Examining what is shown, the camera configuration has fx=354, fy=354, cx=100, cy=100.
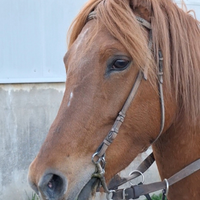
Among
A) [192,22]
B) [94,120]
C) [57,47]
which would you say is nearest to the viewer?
[94,120]

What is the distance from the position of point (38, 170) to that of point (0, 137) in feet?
8.50

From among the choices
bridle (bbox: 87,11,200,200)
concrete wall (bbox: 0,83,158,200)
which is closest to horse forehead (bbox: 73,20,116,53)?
bridle (bbox: 87,11,200,200)

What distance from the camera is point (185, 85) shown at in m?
1.94

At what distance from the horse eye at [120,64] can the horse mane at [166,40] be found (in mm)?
50

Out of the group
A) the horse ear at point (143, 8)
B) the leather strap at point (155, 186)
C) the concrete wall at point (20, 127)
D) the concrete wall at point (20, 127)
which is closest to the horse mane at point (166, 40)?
the horse ear at point (143, 8)

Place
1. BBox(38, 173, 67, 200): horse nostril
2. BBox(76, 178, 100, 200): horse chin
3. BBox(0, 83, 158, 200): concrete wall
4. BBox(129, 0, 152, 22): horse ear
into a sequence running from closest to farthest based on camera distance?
BBox(38, 173, 67, 200): horse nostril, BBox(76, 178, 100, 200): horse chin, BBox(129, 0, 152, 22): horse ear, BBox(0, 83, 158, 200): concrete wall

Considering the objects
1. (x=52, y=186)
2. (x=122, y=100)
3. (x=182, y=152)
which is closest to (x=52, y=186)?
(x=52, y=186)

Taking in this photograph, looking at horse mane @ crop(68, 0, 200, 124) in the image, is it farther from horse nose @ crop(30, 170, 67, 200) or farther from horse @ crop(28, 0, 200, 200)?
horse nose @ crop(30, 170, 67, 200)

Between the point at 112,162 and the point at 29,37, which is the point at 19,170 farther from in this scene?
the point at 112,162

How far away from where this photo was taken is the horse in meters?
1.69

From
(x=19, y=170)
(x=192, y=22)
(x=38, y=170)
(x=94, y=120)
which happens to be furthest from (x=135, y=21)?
(x=19, y=170)

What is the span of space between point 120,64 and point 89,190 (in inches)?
25.7

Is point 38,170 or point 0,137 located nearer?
point 38,170

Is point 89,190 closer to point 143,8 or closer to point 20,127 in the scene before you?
point 143,8
